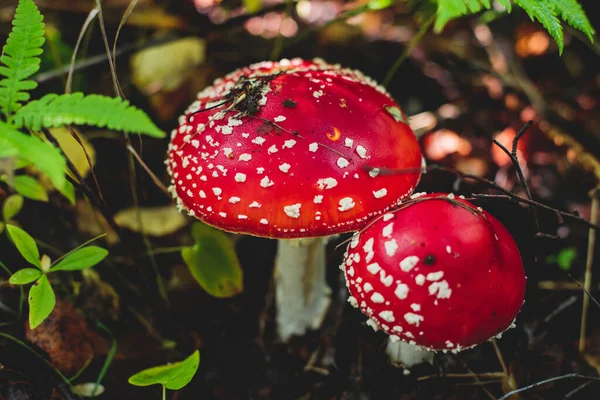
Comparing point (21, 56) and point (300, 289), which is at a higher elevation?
point (21, 56)

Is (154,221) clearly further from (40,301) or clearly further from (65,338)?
(40,301)

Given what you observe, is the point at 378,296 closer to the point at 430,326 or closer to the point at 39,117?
the point at 430,326

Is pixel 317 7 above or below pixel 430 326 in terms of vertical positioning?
above

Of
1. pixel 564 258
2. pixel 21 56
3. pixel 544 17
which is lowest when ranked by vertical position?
pixel 564 258

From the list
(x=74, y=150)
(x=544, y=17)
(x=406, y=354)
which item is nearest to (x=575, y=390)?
(x=406, y=354)

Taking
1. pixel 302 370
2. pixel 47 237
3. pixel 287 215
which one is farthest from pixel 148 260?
pixel 287 215

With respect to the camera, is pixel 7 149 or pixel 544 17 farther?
pixel 544 17

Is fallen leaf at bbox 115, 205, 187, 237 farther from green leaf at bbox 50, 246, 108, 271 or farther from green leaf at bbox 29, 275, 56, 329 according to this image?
green leaf at bbox 29, 275, 56, 329
